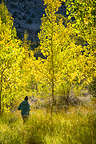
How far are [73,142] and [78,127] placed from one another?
93 cm

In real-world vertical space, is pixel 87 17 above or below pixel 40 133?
above

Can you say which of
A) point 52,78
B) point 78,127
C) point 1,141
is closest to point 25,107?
point 52,78

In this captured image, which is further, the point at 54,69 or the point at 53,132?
the point at 54,69

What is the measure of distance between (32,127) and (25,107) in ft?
6.06

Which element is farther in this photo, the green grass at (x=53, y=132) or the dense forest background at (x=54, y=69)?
the dense forest background at (x=54, y=69)

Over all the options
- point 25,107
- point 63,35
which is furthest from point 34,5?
point 25,107

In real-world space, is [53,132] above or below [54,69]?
below

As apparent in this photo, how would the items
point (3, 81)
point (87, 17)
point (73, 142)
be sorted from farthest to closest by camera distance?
1. point (3, 81)
2. point (87, 17)
3. point (73, 142)

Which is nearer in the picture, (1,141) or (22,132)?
(1,141)

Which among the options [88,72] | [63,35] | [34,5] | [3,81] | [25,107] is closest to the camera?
[88,72]

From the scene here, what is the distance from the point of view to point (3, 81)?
935 cm

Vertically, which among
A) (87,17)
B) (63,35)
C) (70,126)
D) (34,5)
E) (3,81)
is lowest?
(70,126)

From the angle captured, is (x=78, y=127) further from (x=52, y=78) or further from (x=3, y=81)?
(x=3, y=81)

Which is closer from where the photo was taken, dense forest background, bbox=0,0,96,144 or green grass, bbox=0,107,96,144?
green grass, bbox=0,107,96,144
